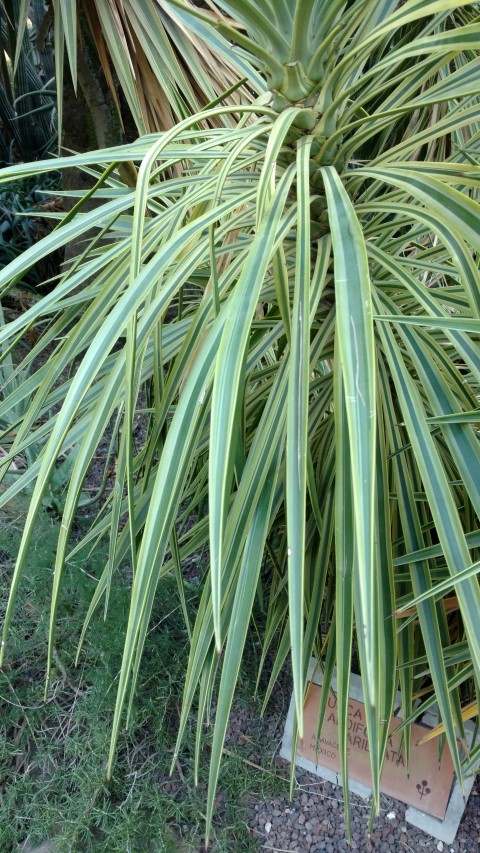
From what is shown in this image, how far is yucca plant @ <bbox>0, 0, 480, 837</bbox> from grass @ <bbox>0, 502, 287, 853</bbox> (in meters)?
0.36

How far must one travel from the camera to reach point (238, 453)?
2.25ft

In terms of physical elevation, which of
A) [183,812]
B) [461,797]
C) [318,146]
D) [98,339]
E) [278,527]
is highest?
[318,146]

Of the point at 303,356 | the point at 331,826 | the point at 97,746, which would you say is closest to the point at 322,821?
the point at 331,826

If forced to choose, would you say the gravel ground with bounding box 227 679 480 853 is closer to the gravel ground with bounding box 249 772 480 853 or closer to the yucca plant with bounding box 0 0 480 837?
the gravel ground with bounding box 249 772 480 853

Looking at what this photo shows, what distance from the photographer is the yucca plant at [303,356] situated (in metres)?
0.46

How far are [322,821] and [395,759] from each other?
0.57ft

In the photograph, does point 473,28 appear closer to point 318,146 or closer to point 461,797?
→ point 318,146

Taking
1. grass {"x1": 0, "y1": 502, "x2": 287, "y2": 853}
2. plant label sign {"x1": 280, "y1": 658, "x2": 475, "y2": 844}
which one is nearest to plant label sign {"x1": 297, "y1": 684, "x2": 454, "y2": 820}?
plant label sign {"x1": 280, "y1": 658, "x2": 475, "y2": 844}

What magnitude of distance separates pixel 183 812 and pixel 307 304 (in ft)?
2.99

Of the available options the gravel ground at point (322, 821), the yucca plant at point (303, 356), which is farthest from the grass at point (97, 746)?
the yucca plant at point (303, 356)

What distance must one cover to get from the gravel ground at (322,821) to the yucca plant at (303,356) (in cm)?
27

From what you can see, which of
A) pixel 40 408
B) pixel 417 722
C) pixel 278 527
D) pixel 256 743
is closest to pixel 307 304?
pixel 40 408

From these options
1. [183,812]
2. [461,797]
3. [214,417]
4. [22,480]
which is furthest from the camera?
[183,812]

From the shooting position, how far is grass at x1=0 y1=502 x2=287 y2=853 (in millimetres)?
1013
